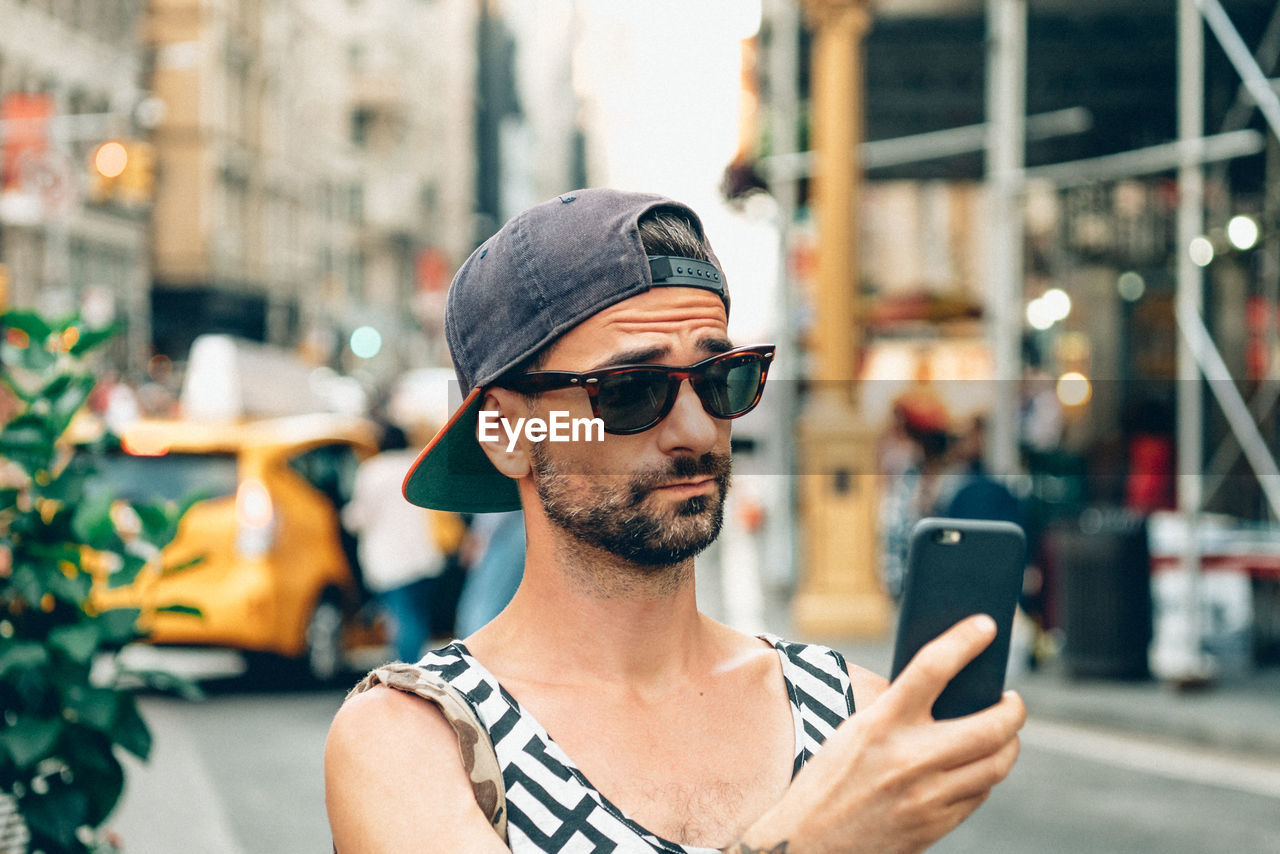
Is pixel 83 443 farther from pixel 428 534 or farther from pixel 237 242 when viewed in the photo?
pixel 237 242

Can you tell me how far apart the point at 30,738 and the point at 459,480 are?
5.17ft

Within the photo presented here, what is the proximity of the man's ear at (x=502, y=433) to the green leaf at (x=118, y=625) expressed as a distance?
5.75 feet

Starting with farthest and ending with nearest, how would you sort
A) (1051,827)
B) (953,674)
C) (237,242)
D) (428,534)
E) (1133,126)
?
(237,242)
(1133,126)
(428,534)
(1051,827)
(953,674)

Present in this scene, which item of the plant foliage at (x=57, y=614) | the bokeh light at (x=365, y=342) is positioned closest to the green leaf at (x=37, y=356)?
the plant foliage at (x=57, y=614)

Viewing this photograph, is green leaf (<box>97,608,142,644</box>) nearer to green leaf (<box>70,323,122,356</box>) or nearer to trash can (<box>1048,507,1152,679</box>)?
green leaf (<box>70,323,122,356</box>)

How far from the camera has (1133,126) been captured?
633 inches

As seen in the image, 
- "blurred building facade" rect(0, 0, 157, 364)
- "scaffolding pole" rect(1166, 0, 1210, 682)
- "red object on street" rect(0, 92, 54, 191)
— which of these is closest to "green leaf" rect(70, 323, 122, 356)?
"scaffolding pole" rect(1166, 0, 1210, 682)

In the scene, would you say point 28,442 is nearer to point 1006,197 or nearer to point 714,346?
point 714,346

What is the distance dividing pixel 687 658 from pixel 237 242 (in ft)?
153

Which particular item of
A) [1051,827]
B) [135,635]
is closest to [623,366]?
[135,635]

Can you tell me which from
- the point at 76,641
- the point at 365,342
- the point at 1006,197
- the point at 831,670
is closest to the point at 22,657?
the point at 76,641

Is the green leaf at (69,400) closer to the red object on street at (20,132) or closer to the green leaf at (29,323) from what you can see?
the green leaf at (29,323)

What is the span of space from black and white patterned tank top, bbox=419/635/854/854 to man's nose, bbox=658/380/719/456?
34 cm

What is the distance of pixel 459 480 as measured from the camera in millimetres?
1779
